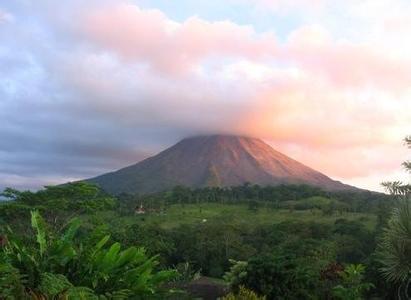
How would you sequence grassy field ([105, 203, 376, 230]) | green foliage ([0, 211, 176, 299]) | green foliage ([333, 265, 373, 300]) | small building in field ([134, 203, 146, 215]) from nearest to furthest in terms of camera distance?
green foliage ([0, 211, 176, 299]) → green foliage ([333, 265, 373, 300]) → grassy field ([105, 203, 376, 230]) → small building in field ([134, 203, 146, 215])

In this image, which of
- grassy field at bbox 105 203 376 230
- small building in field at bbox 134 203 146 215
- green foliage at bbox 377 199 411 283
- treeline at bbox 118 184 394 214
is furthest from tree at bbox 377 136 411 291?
treeline at bbox 118 184 394 214

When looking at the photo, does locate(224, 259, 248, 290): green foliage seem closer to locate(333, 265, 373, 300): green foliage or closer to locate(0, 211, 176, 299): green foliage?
locate(333, 265, 373, 300): green foliage

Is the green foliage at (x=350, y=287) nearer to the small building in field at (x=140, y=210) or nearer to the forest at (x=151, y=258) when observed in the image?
the forest at (x=151, y=258)

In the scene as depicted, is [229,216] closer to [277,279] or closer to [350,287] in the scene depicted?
[350,287]

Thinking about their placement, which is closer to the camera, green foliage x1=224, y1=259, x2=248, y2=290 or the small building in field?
green foliage x1=224, y1=259, x2=248, y2=290

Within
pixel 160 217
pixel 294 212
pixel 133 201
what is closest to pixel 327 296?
pixel 160 217

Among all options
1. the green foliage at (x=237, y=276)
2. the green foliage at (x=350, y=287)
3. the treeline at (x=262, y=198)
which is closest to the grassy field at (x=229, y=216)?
the treeline at (x=262, y=198)

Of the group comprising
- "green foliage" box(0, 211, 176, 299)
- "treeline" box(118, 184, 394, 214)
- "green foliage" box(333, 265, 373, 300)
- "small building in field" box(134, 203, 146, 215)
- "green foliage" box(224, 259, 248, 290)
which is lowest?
"green foliage" box(333, 265, 373, 300)

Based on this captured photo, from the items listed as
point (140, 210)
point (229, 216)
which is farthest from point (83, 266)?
point (140, 210)

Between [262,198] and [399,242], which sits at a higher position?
[262,198]
